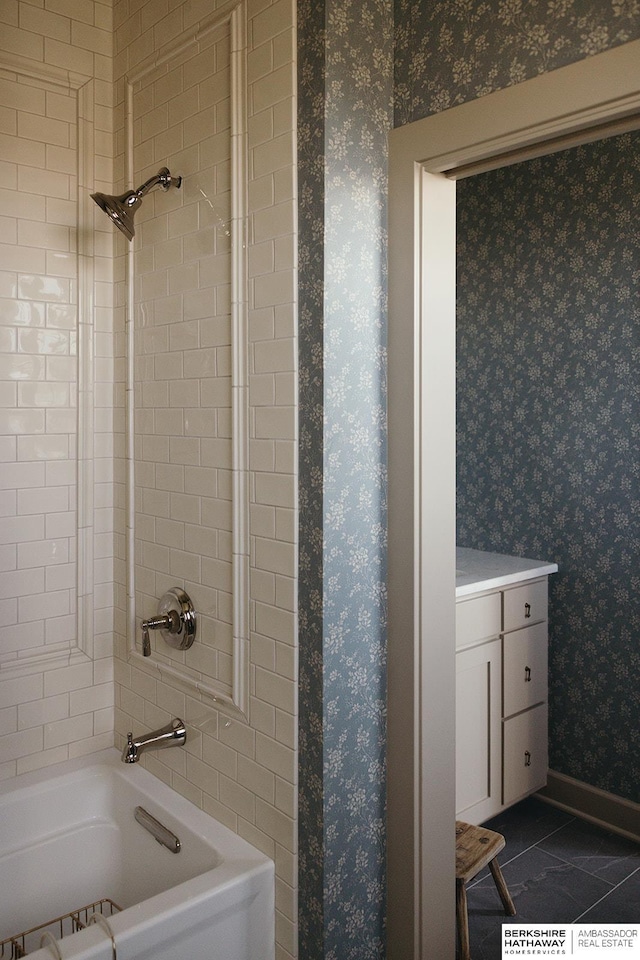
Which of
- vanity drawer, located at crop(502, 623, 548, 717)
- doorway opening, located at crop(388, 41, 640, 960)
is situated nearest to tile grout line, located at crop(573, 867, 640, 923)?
vanity drawer, located at crop(502, 623, 548, 717)

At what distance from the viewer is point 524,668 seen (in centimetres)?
297

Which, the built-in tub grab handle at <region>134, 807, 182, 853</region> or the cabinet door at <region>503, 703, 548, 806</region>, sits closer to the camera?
the built-in tub grab handle at <region>134, 807, 182, 853</region>

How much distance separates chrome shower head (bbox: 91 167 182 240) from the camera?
1.96 m

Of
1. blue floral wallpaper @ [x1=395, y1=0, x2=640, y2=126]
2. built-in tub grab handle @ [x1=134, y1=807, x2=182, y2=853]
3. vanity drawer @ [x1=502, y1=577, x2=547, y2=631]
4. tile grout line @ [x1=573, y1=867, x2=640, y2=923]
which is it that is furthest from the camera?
vanity drawer @ [x1=502, y1=577, x2=547, y2=631]

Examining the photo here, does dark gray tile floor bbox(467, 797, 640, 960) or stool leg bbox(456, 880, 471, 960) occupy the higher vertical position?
stool leg bbox(456, 880, 471, 960)

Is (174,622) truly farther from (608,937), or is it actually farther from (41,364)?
(608,937)

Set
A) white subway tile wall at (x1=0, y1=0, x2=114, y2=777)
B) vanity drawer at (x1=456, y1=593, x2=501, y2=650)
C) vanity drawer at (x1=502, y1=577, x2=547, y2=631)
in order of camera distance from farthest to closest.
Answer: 1. vanity drawer at (x1=502, y1=577, x2=547, y2=631)
2. vanity drawer at (x1=456, y1=593, x2=501, y2=650)
3. white subway tile wall at (x1=0, y1=0, x2=114, y2=777)

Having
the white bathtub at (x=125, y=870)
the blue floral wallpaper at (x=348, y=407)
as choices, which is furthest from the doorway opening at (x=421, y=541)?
the white bathtub at (x=125, y=870)

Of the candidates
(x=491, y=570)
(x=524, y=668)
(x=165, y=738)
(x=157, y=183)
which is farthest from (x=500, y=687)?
(x=157, y=183)

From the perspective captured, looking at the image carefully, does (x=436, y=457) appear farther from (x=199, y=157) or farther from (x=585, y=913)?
(x=585, y=913)

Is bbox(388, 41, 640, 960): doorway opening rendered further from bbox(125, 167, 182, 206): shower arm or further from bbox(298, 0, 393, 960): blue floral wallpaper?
bbox(125, 167, 182, 206): shower arm

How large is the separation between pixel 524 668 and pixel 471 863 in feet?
3.09

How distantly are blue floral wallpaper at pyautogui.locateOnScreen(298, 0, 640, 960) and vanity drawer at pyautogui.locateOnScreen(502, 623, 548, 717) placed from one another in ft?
4.21

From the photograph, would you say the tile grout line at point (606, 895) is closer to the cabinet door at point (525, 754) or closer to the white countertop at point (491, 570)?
the cabinet door at point (525, 754)
